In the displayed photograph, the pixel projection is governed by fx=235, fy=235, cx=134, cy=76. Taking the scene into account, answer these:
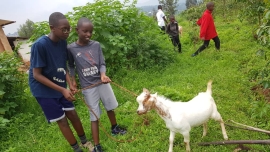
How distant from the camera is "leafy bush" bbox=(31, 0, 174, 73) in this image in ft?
19.5

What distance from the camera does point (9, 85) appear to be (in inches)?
209

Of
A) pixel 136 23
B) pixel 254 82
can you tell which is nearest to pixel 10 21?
pixel 136 23

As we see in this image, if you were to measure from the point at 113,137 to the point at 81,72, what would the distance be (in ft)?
4.29

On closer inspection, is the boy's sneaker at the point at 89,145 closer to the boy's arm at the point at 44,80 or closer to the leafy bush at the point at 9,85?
the boy's arm at the point at 44,80

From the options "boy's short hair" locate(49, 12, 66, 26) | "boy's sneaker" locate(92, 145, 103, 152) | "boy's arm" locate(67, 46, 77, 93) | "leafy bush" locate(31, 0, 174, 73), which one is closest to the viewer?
"boy's short hair" locate(49, 12, 66, 26)

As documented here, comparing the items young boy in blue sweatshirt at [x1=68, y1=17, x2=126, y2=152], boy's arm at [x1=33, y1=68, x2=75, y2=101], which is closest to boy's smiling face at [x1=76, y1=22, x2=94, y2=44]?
young boy in blue sweatshirt at [x1=68, y1=17, x2=126, y2=152]

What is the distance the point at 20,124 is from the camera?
485cm

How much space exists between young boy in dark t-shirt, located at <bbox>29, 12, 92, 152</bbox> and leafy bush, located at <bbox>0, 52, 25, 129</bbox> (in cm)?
206

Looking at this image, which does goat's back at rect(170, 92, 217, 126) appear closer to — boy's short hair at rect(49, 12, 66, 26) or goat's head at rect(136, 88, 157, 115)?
goat's head at rect(136, 88, 157, 115)

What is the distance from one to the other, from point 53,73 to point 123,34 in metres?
3.88

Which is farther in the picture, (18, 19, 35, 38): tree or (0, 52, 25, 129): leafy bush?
(18, 19, 35, 38): tree

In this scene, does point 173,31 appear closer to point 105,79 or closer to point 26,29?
point 105,79

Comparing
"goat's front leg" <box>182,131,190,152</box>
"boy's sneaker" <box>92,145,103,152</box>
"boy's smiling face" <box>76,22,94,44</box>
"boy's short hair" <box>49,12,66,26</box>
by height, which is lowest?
"boy's sneaker" <box>92,145,103,152</box>

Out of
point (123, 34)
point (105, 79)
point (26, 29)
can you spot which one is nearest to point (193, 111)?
point (105, 79)
